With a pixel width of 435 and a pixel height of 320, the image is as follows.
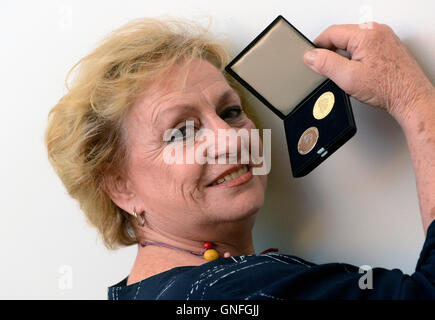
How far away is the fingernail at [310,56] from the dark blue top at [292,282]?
50cm

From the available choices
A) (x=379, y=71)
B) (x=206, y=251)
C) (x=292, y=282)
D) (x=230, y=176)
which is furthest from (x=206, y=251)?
(x=379, y=71)

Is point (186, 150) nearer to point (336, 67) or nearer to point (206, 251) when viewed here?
point (206, 251)

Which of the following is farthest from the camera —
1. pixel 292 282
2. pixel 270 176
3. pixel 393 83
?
pixel 270 176

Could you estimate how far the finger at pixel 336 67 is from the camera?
53.2 inches

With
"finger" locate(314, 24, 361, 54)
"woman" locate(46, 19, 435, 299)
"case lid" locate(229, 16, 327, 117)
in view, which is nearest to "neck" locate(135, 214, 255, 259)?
"woman" locate(46, 19, 435, 299)

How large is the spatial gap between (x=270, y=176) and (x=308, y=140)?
354mm

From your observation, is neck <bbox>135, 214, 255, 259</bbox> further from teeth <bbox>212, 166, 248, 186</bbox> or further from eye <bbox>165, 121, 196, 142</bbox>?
eye <bbox>165, 121, 196, 142</bbox>

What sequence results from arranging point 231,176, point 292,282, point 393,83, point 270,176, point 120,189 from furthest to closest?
1. point 270,176
2. point 120,189
3. point 231,176
4. point 393,83
5. point 292,282

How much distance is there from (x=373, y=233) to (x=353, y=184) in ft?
0.46

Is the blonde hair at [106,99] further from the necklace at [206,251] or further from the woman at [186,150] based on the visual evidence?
the necklace at [206,251]

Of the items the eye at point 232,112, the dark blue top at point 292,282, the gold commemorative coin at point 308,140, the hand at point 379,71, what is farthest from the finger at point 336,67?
the dark blue top at point 292,282

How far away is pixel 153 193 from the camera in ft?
4.76

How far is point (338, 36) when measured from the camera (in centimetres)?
142
